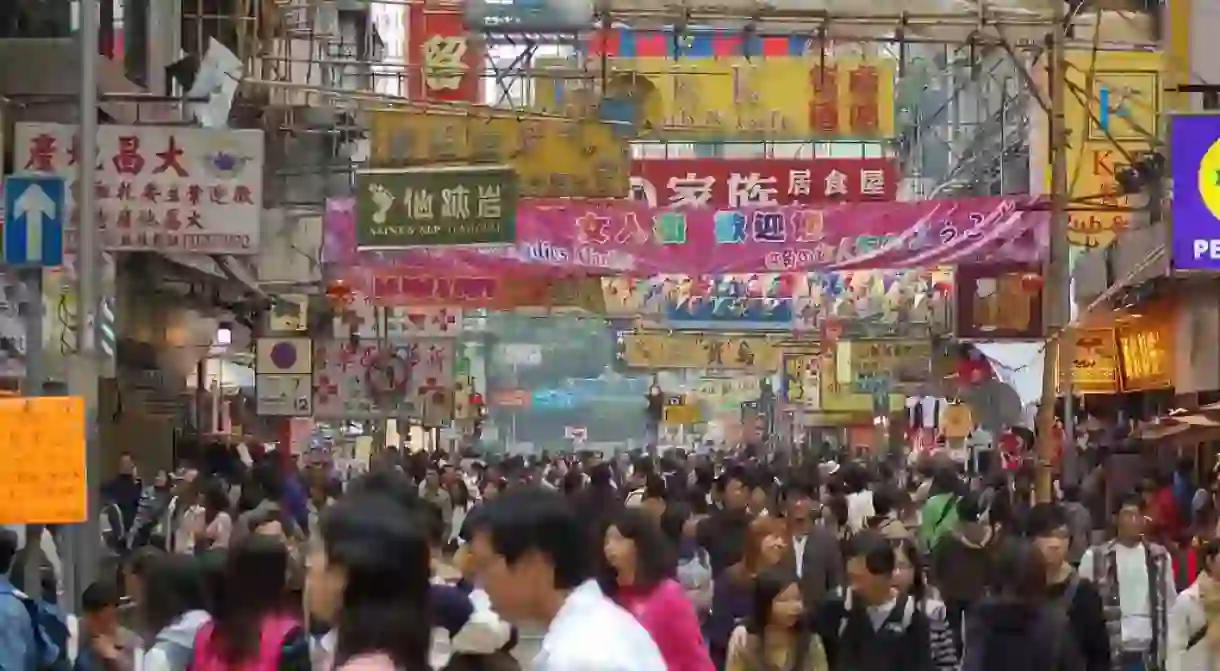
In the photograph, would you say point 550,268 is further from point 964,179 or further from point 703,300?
point 964,179

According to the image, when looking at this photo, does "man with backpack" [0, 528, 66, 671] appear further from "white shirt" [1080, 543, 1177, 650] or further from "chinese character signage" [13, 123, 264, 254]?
"chinese character signage" [13, 123, 264, 254]

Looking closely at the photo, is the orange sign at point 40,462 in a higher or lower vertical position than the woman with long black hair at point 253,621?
higher

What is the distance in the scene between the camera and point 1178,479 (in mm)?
20047

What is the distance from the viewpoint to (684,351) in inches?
1549

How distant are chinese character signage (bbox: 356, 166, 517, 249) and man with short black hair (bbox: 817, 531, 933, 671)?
30.3 feet

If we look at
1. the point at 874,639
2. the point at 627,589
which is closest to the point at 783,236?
the point at 874,639

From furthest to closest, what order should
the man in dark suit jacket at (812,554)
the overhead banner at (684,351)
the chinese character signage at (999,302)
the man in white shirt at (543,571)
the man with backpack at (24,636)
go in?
1. the overhead banner at (684,351)
2. the chinese character signage at (999,302)
3. the man in dark suit jacket at (812,554)
4. the man with backpack at (24,636)
5. the man in white shirt at (543,571)

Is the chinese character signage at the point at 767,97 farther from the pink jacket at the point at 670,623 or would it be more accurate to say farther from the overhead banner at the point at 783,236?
the pink jacket at the point at 670,623

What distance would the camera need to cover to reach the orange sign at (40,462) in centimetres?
836

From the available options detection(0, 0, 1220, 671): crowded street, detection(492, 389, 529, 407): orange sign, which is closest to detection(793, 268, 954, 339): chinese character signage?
detection(0, 0, 1220, 671): crowded street

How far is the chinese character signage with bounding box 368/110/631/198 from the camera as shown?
1788 centimetres

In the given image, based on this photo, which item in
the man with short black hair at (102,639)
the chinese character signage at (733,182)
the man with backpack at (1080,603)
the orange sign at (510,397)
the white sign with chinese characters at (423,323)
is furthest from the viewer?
the orange sign at (510,397)

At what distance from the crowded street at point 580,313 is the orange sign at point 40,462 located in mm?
13

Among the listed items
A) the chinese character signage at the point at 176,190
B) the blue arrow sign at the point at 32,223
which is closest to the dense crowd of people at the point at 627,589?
the blue arrow sign at the point at 32,223
